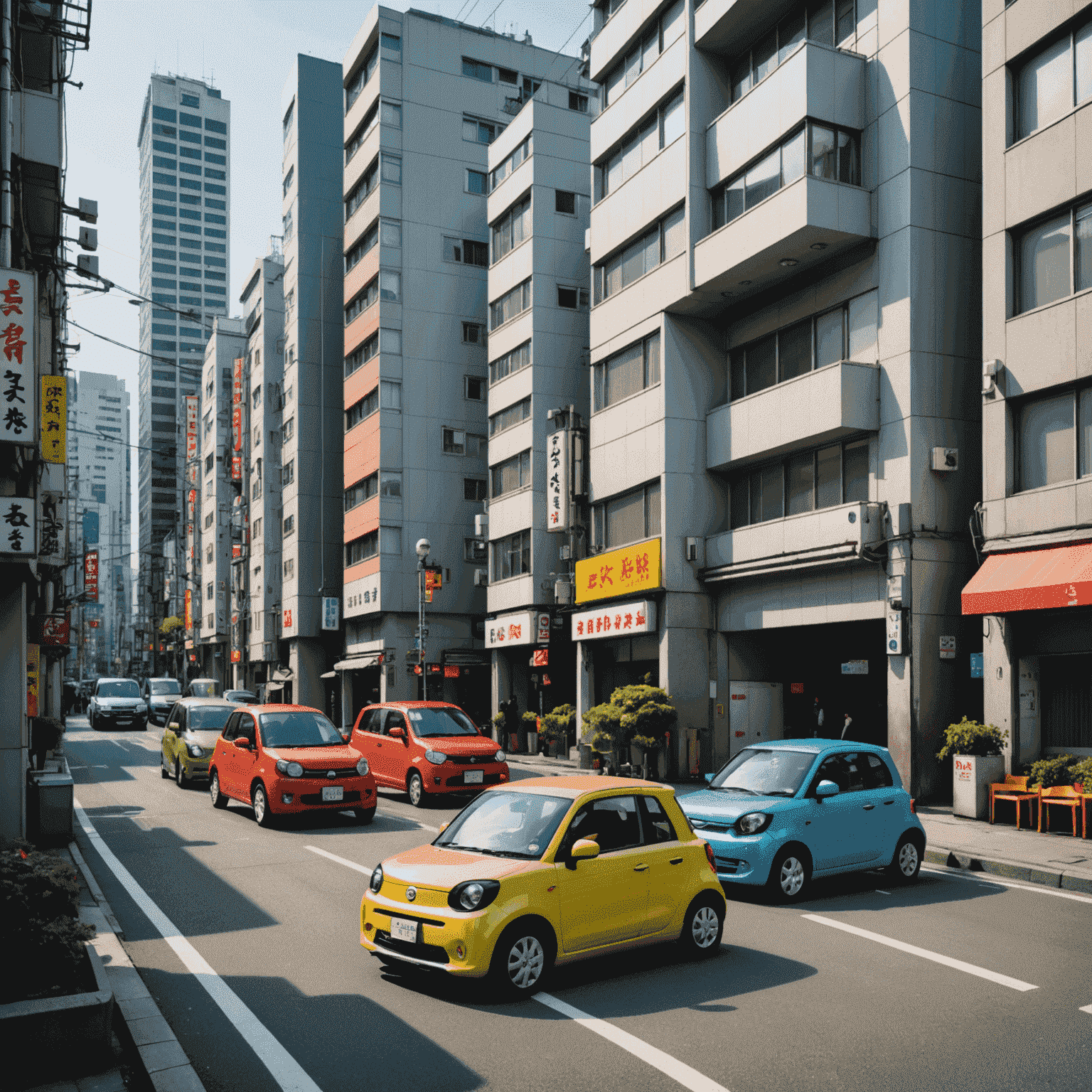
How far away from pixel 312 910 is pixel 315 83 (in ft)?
191

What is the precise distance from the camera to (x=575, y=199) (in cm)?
3969

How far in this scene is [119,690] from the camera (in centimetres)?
5006

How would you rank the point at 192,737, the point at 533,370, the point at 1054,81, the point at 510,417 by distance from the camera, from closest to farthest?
the point at 1054,81 < the point at 192,737 < the point at 533,370 < the point at 510,417

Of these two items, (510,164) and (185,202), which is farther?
(185,202)

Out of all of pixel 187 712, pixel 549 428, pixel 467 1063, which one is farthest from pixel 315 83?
pixel 467 1063

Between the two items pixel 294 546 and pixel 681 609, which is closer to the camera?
pixel 681 609

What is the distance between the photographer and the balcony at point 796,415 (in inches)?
866

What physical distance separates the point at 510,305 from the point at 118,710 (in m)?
24.5

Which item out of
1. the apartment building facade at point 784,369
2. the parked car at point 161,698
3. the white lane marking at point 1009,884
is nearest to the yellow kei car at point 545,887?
the white lane marking at point 1009,884

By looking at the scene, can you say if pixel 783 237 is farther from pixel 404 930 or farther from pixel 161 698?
pixel 161 698

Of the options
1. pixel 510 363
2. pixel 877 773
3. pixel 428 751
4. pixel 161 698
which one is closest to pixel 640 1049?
pixel 877 773

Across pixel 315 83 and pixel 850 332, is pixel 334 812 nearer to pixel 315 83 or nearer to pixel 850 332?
pixel 850 332

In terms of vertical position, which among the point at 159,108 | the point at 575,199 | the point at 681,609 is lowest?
the point at 681,609

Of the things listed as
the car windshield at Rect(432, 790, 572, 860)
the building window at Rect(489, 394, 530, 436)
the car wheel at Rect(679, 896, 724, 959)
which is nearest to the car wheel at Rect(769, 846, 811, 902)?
the car wheel at Rect(679, 896, 724, 959)
